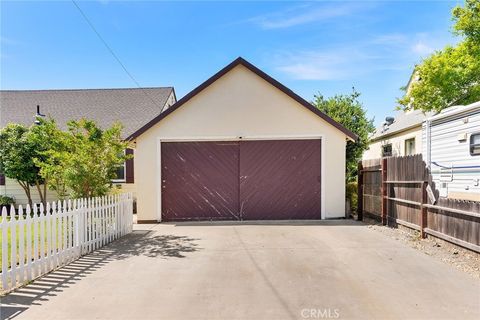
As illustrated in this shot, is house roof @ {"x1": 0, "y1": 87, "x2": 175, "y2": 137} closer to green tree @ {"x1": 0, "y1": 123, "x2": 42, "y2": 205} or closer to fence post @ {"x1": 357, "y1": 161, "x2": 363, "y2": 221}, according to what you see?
green tree @ {"x1": 0, "y1": 123, "x2": 42, "y2": 205}

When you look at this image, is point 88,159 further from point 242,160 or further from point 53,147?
point 242,160

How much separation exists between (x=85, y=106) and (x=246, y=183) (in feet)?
37.8

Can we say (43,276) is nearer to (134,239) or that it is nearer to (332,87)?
(134,239)

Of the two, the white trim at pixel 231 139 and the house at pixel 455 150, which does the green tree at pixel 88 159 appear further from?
the house at pixel 455 150

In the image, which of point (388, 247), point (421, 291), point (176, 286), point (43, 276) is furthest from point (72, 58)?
point (421, 291)

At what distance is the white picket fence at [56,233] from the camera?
4.42 m

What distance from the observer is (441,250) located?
6.33m

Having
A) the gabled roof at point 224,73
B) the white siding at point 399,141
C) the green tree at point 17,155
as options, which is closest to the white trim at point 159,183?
the gabled roof at point 224,73

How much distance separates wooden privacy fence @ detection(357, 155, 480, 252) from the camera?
5803mm

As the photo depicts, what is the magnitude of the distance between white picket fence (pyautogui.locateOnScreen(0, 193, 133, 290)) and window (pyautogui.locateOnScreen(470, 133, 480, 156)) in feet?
24.6

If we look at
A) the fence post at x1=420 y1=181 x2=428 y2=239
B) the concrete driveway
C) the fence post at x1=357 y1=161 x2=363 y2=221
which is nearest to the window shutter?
the concrete driveway

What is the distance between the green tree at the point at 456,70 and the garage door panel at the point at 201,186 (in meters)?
9.74

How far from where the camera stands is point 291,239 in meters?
7.61

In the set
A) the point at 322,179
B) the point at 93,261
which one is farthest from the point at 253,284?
the point at 322,179
